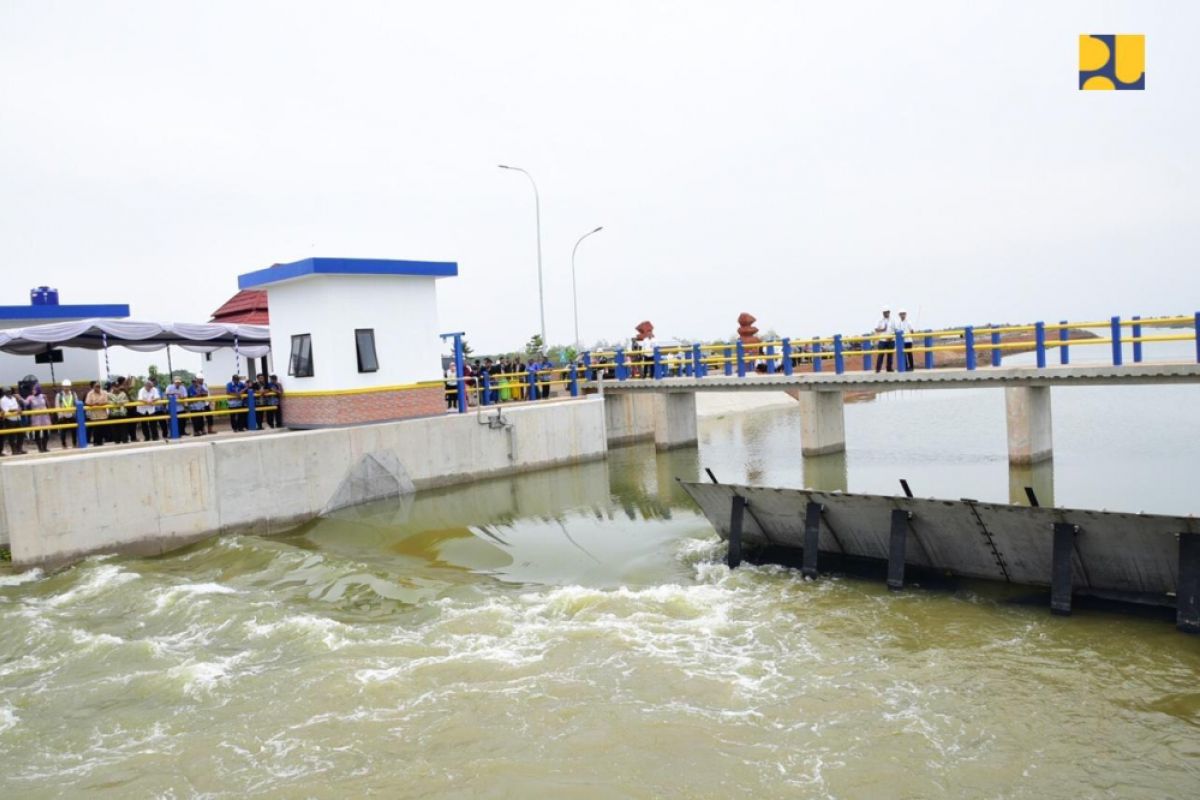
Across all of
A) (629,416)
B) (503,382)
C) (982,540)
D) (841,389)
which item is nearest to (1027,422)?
(841,389)

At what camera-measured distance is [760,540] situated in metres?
14.8

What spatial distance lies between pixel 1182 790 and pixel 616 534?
1123 centimetres

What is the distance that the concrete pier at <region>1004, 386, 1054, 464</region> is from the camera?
21.7 m

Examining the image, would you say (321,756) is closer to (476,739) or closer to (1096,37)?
→ (476,739)

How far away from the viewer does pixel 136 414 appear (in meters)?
19.5

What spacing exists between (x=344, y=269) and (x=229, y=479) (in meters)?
5.11

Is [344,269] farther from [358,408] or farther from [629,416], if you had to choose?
[629,416]

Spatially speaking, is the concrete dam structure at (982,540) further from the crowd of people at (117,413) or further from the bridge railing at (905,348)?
the crowd of people at (117,413)

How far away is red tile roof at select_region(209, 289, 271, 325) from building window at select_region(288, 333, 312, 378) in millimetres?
10405

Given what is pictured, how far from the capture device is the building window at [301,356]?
20.8 meters

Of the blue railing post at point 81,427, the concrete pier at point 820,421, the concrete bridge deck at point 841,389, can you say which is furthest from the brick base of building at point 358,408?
the concrete pier at point 820,421

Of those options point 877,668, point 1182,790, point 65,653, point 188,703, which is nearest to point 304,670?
point 188,703

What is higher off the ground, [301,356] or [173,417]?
[301,356]

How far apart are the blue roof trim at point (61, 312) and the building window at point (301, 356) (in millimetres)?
7598
